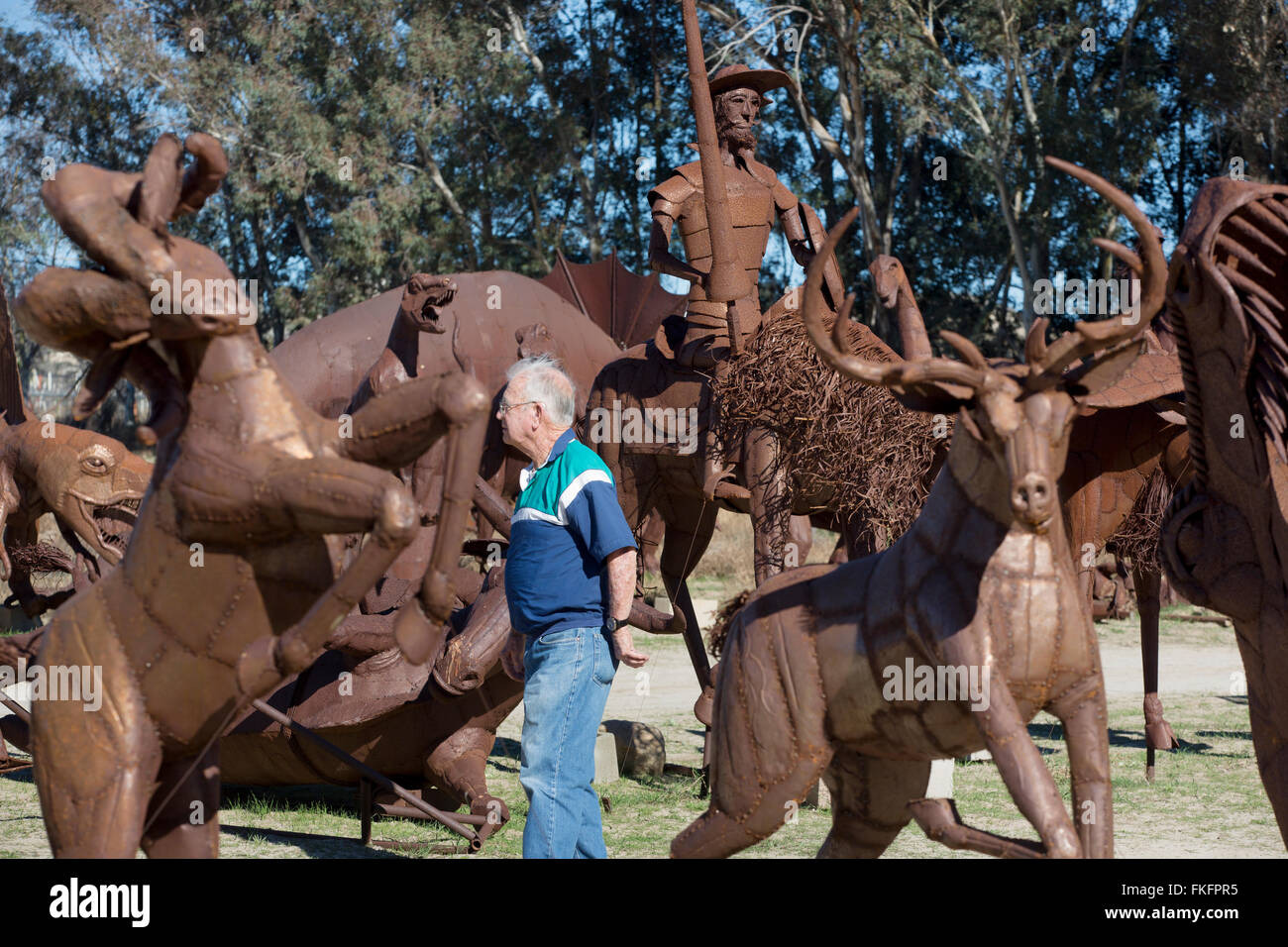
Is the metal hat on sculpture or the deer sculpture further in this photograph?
the metal hat on sculpture

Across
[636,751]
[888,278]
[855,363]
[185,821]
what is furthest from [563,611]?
[636,751]

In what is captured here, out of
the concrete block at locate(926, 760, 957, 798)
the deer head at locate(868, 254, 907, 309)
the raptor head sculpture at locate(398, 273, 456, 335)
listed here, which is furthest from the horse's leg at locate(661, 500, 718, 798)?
the deer head at locate(868, 254, 907, 309)

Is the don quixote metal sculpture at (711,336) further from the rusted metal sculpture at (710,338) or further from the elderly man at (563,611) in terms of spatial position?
the elderly man at (563,611)

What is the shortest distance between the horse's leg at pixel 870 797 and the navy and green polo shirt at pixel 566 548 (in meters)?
1.02

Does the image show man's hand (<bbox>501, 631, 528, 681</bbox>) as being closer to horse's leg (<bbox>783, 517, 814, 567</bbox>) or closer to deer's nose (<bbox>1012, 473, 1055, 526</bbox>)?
horse's leg (<bbox>783, 517, 814, 567</bbox>)

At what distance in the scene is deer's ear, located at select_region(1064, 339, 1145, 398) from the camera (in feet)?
10.00

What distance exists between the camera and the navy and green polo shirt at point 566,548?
4.21 meters

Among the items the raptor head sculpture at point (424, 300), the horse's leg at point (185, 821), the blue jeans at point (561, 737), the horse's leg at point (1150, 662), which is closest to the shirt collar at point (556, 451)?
the blue jeans at point (561, 737)

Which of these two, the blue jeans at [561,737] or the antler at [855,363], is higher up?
the antler at [855,363]

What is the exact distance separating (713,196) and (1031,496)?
3.53 metres

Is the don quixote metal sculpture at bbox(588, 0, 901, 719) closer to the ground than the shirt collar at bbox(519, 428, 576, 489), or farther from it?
farther from it

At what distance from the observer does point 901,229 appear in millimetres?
24234

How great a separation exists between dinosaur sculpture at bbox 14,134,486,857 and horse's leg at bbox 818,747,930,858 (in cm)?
128
